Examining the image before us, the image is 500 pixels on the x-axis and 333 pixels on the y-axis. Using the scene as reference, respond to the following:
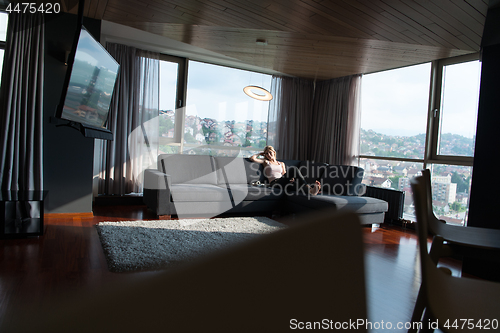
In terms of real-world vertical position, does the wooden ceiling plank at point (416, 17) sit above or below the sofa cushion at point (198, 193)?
above

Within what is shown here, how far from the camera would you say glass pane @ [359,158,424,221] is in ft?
16.6

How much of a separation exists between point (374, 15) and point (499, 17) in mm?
1007

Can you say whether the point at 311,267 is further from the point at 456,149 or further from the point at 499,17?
the point at 456,149

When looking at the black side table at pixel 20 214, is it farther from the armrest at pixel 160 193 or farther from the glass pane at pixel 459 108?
the glass pane at pixel 459 108

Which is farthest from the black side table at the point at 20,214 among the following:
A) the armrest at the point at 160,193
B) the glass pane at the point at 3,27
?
the glass pane at the point at 3,27

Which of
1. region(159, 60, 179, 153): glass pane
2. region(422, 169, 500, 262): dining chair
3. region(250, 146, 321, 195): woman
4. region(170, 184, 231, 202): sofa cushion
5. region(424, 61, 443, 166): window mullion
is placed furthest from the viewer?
region(159, 60, 179, 153): glass pane

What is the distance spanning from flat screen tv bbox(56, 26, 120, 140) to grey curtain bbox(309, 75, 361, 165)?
3970 millimetres

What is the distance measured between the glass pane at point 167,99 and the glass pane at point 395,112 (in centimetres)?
345

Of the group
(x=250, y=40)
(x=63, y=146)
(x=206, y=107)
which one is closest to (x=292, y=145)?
(x=206, y=107)

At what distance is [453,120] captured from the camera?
15.1ft

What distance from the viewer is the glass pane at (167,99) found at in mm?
5742

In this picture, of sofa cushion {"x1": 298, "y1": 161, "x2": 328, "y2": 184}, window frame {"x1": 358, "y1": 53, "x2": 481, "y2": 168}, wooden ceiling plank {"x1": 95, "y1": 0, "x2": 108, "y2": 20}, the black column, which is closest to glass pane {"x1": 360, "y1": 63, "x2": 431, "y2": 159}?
window frame {"x1": 358, "y1": 53, "x2": 481, "y2": 168}

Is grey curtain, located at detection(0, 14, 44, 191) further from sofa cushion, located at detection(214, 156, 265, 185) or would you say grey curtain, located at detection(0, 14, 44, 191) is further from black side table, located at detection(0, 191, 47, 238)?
sofa cushion, located at detection(214, 156, 265, 185)

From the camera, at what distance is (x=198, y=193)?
440 cm
